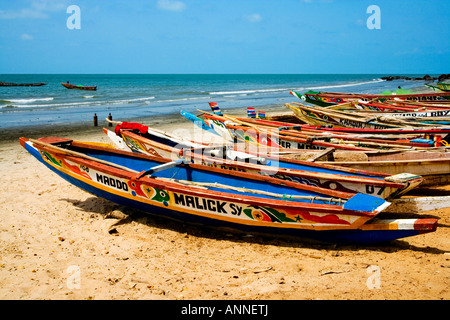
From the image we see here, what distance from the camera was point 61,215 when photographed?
258 inches

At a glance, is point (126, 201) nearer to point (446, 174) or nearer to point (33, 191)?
point (33, 191)

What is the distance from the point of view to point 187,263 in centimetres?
473

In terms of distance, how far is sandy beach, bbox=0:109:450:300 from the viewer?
3871 millimetres

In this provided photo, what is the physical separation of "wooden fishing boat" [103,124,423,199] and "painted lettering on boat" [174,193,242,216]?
4.84ft

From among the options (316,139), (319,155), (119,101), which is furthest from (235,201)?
(119,101)

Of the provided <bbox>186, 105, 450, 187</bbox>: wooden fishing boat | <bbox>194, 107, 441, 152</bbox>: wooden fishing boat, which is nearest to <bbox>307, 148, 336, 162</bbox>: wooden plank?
<bbox>186, 105, 450, 187</bbox>: wooden fishing boat

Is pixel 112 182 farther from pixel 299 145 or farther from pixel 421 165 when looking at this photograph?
pixel 421 165

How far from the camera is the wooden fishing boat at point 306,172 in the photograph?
520 cm

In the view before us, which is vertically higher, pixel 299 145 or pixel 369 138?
pixel 369 138

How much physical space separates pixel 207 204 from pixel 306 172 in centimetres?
206

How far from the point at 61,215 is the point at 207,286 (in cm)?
385

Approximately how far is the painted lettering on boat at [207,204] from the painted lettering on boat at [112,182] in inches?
41.2

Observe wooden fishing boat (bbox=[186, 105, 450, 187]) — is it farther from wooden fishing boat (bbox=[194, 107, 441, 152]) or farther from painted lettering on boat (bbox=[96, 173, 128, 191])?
painted lettering on boat (bbox=[96, 173, 128, 191])

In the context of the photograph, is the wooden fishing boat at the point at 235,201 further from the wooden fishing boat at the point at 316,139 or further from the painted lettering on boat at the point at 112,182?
the wooden fishing boat at the point at 316,139
